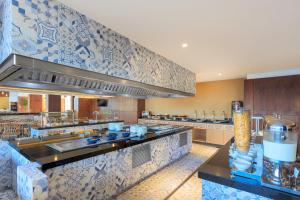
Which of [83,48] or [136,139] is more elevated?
[83,48]

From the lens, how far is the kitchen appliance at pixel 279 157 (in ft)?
3.07

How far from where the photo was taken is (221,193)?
1.13 meters

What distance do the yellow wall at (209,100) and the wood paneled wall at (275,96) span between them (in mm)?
708

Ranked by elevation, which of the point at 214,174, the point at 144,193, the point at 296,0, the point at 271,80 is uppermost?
the point at 296,0

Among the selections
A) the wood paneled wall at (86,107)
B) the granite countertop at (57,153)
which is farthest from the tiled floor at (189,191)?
the wood paneled wall at (86,107)

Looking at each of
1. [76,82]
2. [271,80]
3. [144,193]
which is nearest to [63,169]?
[76,82]

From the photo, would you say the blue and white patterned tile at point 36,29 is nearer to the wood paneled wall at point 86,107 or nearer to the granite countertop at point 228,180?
the granite countertop at point 228,180

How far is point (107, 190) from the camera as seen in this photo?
79.4 inches

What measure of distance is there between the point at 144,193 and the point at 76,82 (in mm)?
1779

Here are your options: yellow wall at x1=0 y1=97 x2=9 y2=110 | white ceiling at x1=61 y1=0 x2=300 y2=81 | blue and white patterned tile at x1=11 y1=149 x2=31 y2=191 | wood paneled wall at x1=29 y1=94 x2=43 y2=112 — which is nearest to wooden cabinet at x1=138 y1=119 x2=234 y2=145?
white ceiling at x1=61 y1=0 x2=300 y2=81

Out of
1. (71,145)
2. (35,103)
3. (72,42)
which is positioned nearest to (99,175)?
(71,145)

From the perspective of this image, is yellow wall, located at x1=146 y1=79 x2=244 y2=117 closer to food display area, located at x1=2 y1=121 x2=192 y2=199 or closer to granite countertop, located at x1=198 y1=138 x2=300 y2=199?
food display area, located at x1=2 y1=121 x2=192 y2=199

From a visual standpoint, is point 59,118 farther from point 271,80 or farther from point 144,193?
point 271,80

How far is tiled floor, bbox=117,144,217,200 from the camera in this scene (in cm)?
220
